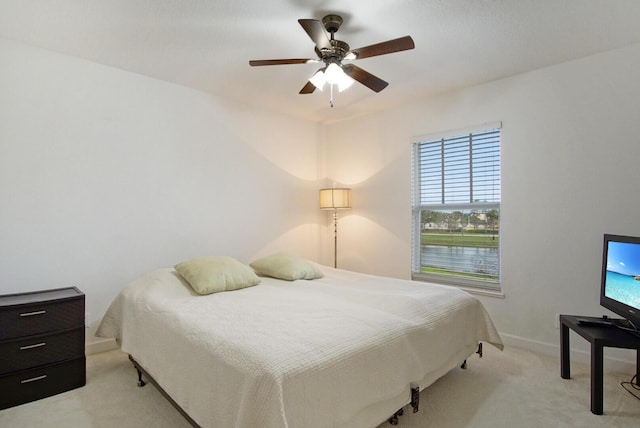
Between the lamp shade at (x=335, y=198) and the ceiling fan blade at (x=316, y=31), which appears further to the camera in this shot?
the lamp shade at (x=335, y=198)

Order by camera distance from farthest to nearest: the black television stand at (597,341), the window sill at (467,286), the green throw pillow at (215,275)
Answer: the window sill at (467,286)
the green throw pillow at (215,275)
the black television stand at (597,341)

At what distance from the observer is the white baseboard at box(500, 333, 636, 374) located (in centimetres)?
260

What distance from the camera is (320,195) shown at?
14.5 ft

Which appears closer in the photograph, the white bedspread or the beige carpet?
the white bedspread

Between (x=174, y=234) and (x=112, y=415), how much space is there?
1.66 metres

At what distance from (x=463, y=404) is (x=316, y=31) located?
94.7 inches

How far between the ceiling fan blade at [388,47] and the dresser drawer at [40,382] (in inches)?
111

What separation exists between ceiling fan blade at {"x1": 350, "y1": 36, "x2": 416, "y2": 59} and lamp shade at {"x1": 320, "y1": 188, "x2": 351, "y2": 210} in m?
2.22

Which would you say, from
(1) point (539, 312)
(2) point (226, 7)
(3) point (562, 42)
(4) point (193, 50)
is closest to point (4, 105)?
(4) point (193, 50)

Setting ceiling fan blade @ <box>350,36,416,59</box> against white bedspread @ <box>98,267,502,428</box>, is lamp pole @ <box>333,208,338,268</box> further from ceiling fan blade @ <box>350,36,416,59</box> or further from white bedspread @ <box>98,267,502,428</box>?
ceiling fan blade @ <box>350,36,416,59</box>

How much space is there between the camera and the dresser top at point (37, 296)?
226 centimetres

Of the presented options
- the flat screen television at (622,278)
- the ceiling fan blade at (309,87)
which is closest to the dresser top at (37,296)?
the ceiling fan blade at (309,87)

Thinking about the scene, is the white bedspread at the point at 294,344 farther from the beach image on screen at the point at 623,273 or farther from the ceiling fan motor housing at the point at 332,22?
the ceiling fan motor housing at the point at 332,22

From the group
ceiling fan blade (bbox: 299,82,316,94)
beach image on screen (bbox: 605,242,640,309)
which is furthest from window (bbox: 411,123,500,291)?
ceiling fan blade (bbox: 299,82,316,94)
